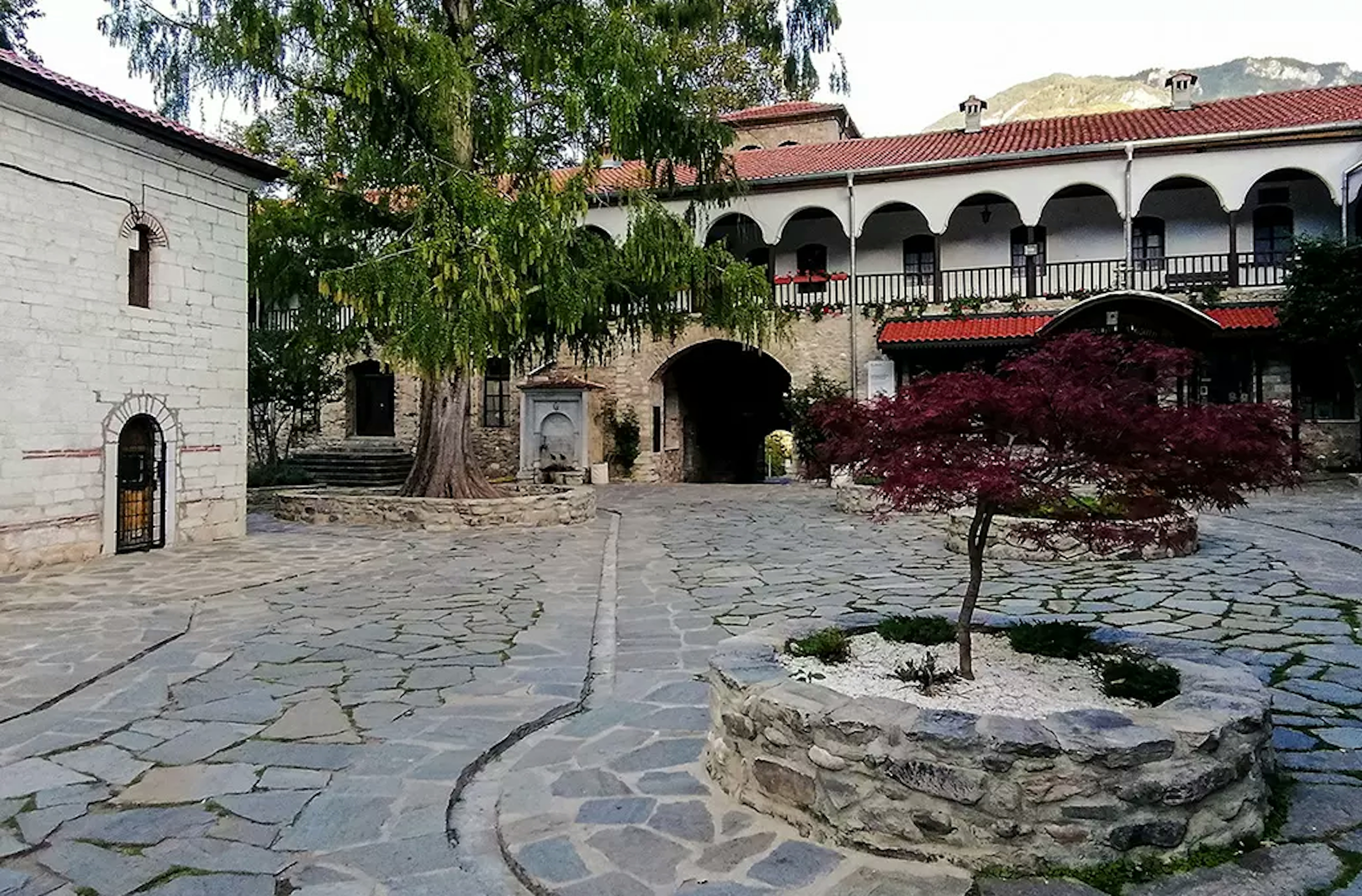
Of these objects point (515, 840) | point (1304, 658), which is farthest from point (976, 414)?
point (1304, 658)

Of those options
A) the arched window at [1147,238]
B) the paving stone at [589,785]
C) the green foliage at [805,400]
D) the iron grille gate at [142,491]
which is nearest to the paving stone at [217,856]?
the paving stone at [589,785]

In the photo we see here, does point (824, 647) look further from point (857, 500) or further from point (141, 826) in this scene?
point (857, 500)

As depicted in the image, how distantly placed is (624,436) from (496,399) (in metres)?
3.88

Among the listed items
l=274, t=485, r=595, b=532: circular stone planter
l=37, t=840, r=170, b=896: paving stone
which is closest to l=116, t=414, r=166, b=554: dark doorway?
l=274, t=485, r=595, b=532: circular stone planter

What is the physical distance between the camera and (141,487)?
9.69 meters

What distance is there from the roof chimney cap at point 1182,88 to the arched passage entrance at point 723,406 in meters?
11.5

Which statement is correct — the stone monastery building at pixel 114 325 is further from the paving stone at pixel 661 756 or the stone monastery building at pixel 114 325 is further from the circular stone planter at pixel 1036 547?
the circular stone planter at pixel 1036 547

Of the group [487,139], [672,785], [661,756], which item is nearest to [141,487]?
[487,139]

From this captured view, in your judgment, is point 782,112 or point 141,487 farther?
point 782,112

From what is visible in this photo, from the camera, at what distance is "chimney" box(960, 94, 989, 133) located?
2181cm

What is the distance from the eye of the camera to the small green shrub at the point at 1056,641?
3836 millimetres

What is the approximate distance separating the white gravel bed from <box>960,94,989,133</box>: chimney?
2087cm

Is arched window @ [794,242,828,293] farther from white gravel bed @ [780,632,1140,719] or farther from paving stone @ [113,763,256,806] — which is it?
paving stone @ [113,763,256,806]

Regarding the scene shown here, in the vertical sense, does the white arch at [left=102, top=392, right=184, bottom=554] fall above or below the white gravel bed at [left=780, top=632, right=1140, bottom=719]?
above
